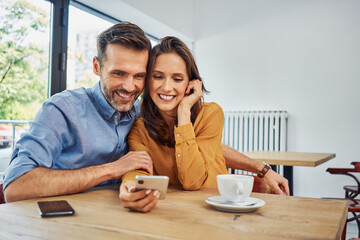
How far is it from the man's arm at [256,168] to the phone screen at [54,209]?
968 millimetres

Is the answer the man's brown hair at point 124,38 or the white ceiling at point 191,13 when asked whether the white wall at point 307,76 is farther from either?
the man's brown hair at point 124,38

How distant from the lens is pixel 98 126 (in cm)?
142

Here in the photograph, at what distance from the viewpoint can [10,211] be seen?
33.4 inches

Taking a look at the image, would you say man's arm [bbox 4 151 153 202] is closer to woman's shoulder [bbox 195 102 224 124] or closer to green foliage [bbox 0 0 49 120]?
woman's shoulder [bbox 195 102 224 124]

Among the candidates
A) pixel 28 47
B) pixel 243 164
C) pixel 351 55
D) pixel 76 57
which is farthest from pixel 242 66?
pixel 243 164

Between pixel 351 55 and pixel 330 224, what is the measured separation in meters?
4.07

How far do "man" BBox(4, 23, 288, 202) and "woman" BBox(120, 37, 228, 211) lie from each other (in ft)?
0.23

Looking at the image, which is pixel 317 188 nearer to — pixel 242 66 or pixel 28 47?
pixel 242 66

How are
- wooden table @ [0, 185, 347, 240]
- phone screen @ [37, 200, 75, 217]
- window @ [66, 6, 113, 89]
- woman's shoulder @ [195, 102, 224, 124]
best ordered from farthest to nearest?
window @ [66, 6, 113, 89], woman's shoulder @ [195, 102, 224, 124], phone screen @ [37, 200, 75, 217], wooden table @ [0, 185, 347, 240]

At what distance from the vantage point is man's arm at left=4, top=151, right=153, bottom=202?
108 centimetres

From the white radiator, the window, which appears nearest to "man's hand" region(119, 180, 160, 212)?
the window

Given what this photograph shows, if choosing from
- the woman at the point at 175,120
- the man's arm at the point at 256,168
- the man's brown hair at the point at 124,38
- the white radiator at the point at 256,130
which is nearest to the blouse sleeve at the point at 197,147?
the woman at the point at 175,120

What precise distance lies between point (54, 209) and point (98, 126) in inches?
24.4

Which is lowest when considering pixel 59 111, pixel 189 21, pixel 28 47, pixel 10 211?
pixel 10 211
